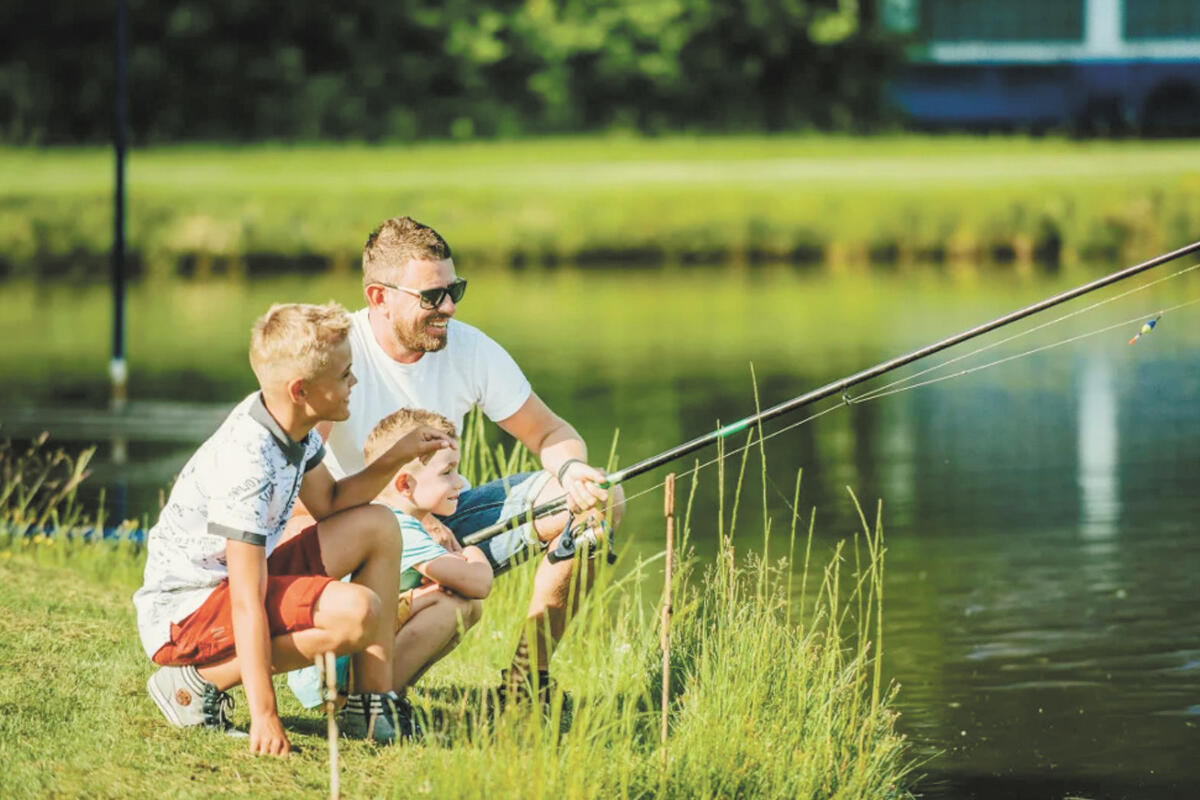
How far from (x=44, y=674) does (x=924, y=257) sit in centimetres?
1967

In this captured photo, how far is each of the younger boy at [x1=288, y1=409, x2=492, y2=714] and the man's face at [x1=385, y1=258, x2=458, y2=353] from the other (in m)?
0.19

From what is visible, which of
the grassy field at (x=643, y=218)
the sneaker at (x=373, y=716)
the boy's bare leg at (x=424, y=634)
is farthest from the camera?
the grassy field at (x=643, y=218)

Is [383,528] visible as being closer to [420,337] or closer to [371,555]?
[371,555]

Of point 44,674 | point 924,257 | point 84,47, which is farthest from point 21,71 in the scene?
point 44,674

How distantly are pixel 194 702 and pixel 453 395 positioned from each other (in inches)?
37.1

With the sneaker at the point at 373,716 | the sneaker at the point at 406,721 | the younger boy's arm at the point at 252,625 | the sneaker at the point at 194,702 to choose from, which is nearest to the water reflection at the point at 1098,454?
the sneaker at the point at 406,721

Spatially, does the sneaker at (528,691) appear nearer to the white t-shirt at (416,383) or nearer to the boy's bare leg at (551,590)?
the boy's bare leg at (551,590)

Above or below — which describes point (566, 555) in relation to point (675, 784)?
above

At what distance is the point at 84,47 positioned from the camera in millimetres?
34531

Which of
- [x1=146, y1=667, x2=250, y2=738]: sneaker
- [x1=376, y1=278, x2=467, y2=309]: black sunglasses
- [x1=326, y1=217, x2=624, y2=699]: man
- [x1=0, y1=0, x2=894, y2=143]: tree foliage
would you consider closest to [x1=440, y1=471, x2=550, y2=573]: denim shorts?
[x1=326, y1=217, x2=624, y2=699]: man

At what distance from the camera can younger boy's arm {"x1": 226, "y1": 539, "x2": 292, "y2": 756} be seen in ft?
13.9

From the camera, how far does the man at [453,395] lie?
4.87 metres

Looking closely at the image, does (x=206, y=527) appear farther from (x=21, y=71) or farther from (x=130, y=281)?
(x=21, y=71)

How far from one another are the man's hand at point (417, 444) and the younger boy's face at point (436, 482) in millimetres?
385
